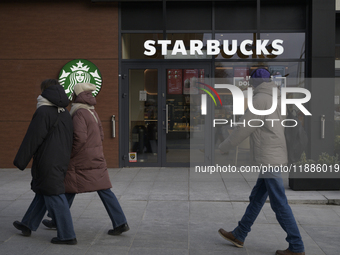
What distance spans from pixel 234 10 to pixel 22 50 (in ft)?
17.4

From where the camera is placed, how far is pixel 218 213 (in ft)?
18.8

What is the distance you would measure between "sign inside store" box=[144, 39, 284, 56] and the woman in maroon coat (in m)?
5.14

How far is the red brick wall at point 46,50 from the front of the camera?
31.2ft

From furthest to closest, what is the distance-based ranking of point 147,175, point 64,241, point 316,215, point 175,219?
point 147,175, point 316,215, point 175,219, point 64,241

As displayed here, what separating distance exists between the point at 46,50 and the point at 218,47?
423 cm

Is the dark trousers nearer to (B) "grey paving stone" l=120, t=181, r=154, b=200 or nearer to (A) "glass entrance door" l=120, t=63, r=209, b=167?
(B) "grey paving stone" l=120, t=181, r=154, b=200

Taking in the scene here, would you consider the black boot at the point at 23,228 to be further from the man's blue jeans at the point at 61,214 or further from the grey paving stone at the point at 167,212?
the grey paving stone at the point at 167,212

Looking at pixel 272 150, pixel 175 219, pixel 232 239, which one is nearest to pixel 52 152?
pixel 175 219

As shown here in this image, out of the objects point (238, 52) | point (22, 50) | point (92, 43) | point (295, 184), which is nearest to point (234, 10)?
point (238, 52)

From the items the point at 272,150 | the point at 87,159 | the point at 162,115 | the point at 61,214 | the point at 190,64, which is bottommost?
the point at 61,214

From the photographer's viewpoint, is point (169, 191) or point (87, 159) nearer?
point (87, 159)

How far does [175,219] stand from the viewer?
540 cm

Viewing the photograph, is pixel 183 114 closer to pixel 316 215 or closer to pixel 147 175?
pixel 147 175

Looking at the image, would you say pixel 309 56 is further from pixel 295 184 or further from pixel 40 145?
pixel 40 145
